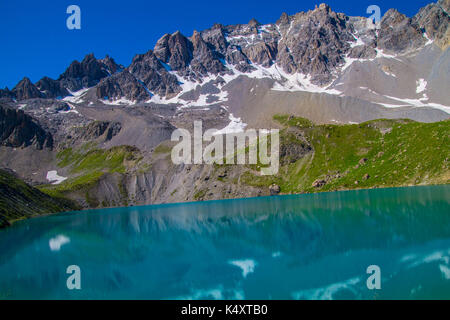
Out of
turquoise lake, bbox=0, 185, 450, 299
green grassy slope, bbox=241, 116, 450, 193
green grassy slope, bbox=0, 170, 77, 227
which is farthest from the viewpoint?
green grassy slope, bbox=241, 116, 450, 193

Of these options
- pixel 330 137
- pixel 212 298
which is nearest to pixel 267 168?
pixel 330 137

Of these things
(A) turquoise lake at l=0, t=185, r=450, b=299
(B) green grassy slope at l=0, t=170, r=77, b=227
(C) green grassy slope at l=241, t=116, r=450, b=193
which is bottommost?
(A) turquoise lake at l=0, t=185, r=450, b=299

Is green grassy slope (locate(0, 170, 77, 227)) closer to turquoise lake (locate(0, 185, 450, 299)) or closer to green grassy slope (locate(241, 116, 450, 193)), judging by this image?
turquoise lake (locate(0, 185, 450, 299))

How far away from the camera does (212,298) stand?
60.9 feet

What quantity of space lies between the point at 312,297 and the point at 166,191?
161m

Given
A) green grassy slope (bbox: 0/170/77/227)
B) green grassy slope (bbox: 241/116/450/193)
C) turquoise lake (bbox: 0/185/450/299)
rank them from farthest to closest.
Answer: green grassy slope (bbox: 241/116/450/193) → green grassy slope (bbox: 0/170/77/227) → turquoise lake (bbox: 0/185/450/299)

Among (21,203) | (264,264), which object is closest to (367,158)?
(264,264)

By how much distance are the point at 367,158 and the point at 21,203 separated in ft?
452

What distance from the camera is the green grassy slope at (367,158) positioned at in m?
108

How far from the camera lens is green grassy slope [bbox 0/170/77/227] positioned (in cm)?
10174

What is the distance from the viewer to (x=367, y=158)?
135625 millimetres

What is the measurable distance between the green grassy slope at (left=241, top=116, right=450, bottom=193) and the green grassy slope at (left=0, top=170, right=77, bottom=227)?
88366 millimetres

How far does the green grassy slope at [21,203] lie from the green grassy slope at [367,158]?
290ft

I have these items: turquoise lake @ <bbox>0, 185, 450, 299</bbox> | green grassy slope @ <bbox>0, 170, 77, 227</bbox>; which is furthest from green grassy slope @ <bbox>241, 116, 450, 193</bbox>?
green grassy slope @ <bbox>0, 170, 77, 227</bbox>
